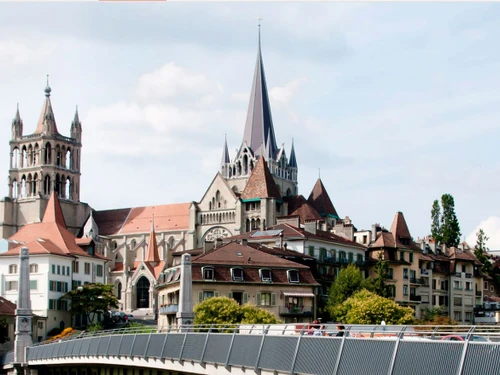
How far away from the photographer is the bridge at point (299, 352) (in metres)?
24.4

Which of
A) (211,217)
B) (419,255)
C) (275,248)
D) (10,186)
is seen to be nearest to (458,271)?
(419,255)

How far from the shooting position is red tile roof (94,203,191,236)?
542 ft

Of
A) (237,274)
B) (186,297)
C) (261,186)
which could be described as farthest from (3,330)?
(261,186)

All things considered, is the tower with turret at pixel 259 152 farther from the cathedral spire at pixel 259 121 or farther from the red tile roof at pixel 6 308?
the red tile roof at pixel 6 308

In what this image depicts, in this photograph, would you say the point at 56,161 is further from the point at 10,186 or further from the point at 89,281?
the point at 89,281

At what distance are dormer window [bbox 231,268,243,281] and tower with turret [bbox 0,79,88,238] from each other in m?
88.3

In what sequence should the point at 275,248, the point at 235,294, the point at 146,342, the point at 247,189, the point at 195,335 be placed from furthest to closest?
the point at 247,189 → the point at 275,248 → the point at 235,294 → the point at 146,342 → the point at 195,335

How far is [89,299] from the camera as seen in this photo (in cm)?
10706

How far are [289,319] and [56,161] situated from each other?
96682 millimetres

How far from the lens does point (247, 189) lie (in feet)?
483

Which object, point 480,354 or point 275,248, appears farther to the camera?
point 275,248

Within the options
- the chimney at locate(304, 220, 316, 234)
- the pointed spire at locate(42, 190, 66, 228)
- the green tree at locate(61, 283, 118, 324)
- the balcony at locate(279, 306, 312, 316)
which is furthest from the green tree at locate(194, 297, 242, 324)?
the pointed spire at locate(42, 190, 66, 228)

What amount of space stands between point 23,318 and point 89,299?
3113 cm

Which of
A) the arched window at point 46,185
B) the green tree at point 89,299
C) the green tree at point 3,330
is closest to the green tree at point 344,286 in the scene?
the green tree at point 89,299
